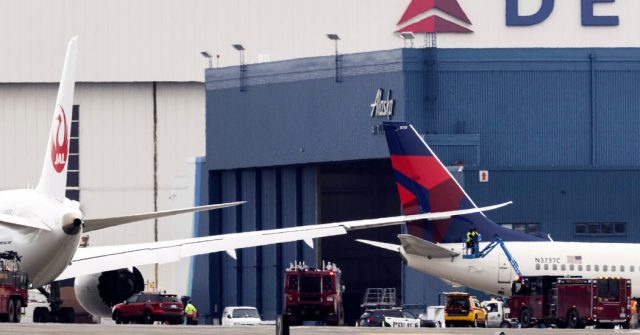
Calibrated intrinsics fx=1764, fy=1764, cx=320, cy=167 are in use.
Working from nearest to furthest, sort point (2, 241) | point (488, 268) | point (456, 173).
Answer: point (2, 241), point (488, 268), point (456, 173)

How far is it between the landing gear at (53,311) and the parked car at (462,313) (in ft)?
72.2

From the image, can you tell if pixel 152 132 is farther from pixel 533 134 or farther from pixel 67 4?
pixel 533 134

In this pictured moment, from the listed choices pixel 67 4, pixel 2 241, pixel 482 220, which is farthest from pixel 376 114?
pixel 2 241

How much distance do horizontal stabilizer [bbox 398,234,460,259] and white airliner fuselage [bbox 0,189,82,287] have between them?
24019 mm

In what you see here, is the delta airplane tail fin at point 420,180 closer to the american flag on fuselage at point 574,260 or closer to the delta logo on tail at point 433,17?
the american flag on fuselage at point 574,260

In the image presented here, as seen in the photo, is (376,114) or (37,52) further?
(37,52)

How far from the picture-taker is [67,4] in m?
126

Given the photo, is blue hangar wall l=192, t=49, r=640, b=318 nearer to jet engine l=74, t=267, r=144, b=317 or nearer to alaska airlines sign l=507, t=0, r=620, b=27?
alaska airlines sign l=507, t=0, r=620, b=27

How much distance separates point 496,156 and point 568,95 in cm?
548

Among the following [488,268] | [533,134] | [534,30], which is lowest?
[488,268]

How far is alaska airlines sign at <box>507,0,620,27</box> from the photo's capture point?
4796 inches

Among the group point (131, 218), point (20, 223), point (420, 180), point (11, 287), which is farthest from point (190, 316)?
point (131, 218)

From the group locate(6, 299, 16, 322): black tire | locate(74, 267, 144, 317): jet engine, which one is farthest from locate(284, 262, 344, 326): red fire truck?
locate(6, 299, 16, 322): black tire

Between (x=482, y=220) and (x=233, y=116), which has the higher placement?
(x=233, y=116)
